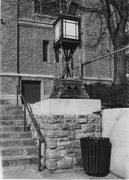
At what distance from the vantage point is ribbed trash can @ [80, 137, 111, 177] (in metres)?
5.76

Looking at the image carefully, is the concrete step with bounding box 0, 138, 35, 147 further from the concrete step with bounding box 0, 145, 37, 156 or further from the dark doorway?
the dark doorway

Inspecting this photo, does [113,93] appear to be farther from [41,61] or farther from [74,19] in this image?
[41,61]

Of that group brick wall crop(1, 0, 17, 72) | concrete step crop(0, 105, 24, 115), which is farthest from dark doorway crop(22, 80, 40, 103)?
concrete step crop(0, 105, 24, 115)

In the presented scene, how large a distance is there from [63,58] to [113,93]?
6.67 feet

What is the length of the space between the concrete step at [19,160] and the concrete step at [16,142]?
0.66 meters

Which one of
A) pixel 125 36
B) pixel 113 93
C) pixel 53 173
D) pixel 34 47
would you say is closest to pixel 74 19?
pixel 113 93

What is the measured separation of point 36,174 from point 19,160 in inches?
31.0

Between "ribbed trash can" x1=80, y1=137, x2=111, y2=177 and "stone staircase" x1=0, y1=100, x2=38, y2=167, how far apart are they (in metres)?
1.49

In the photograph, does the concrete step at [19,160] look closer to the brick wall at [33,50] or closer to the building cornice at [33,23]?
the brick wall at [33,50]

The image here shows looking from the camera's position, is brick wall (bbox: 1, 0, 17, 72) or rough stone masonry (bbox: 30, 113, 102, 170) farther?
brick wall (bbox: 1, 0, 17, 72)

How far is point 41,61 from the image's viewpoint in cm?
1455

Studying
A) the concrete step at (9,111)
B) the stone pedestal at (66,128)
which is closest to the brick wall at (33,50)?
the concrete step at (9,111)

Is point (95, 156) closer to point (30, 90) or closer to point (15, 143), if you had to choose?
point (15, 143)

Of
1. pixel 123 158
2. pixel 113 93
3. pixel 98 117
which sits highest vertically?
pixel 113 93
